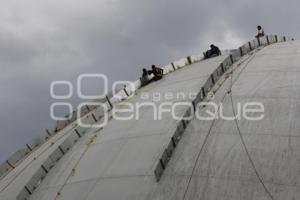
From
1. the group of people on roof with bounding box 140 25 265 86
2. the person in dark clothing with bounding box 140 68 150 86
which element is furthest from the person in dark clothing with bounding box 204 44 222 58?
the person in dark clothing with bounding box 140 68 150 86

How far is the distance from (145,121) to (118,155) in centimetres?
280

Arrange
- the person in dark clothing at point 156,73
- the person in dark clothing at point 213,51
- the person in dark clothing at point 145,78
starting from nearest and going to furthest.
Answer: the person in dark clothing at point 156,73 → the person in dark clothing at point 145,78 → the person in dark clothing at point 213,51

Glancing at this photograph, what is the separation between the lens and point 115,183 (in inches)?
890

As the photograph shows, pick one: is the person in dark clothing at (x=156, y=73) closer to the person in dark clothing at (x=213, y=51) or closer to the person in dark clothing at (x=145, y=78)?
the person in dark clothing at (x=145, y=78)

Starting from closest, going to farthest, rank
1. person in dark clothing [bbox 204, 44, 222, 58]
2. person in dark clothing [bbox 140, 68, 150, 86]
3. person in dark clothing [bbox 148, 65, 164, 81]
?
1. person in dark clothing [bbox 148, 65, 164, 81]
2. person in dark clothing [bbox 140, 68, 150, 86]
3. person in dark clothing [bbox 204, 44, 222, 58]

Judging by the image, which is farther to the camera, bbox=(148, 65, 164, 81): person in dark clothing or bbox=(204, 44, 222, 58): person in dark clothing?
bbox=(204, 44, 222, 58): person in dark clothing

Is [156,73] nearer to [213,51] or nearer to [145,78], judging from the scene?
[145,78]

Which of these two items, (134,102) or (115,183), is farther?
(134,102)

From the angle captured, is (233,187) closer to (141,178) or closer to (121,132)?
(141,178)

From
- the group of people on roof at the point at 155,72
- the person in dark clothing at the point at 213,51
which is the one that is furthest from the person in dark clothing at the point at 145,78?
the person in dark clothing at the point at 213,51

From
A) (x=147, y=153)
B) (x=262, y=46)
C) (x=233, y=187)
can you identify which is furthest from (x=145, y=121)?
(x=262, y=46)

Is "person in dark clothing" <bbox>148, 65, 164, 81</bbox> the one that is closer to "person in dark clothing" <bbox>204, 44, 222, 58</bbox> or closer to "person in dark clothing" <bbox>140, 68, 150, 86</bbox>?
"person in dark clothing" <bbox>140, 68, 150, 86</bbox>

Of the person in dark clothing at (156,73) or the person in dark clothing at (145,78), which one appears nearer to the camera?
the person in dark clothing at (156,73)

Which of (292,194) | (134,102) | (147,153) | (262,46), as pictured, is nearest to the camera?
(292,194)
